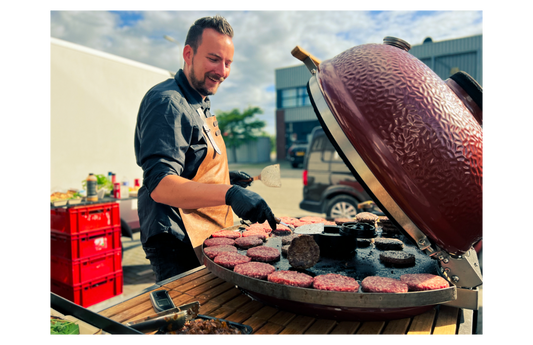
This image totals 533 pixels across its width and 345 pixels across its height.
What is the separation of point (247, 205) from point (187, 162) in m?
0.67

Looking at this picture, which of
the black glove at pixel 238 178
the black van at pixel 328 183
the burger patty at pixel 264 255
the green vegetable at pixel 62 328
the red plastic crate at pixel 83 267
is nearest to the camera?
the green vegetable at pixel 62 328

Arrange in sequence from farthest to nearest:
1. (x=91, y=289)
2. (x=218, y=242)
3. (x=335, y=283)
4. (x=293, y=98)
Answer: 1. (x=293, y=98)
2. (x=91, y=289)
3. (x=218, y=242)
4. (x=335, y=283)

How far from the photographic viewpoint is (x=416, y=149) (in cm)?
115

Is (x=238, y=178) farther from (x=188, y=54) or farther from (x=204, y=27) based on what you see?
(x=204, y=27)

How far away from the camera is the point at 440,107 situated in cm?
120

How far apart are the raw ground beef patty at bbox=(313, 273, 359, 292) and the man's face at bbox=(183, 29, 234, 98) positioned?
58.7 inches

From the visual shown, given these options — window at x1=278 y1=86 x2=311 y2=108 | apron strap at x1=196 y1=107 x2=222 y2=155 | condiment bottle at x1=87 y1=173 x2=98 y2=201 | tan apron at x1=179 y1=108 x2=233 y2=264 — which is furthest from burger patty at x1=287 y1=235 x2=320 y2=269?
window at x1=278 y1=86 x2=311 y2=108

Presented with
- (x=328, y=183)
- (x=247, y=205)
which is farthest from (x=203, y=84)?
(x=328, y=183)

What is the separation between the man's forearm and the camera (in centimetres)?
159

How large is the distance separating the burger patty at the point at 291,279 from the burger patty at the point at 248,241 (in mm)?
531

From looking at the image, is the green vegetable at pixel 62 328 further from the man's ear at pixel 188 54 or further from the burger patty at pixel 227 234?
the man's ear at pixel 188 54

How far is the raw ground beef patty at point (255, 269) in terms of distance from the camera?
4.51 feet

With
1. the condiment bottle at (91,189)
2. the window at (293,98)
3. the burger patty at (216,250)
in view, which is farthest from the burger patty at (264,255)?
the window at (293,98)

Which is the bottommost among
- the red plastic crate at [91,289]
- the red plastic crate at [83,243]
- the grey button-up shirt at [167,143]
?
the red plastic crate at [91,289]
